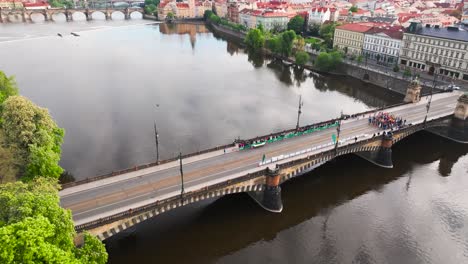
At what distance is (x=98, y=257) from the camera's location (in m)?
29.7

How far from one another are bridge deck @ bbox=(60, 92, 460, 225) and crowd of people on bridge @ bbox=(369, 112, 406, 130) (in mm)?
4208

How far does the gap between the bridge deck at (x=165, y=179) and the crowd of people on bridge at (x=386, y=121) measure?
13.8 ft

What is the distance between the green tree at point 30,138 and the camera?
4375cm

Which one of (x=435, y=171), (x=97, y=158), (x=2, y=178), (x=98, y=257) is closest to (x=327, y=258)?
(x=98, y=257)

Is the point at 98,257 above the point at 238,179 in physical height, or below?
above

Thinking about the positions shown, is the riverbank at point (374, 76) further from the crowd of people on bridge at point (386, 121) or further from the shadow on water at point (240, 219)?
the shadow on water at point (240, 219)

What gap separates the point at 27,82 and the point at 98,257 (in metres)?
91.9

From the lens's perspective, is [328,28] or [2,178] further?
[328,28]

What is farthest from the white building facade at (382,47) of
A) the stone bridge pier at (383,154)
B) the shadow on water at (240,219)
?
the stone bridge pier at (383,154)

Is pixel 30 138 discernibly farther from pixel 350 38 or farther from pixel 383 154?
pixel 350 38

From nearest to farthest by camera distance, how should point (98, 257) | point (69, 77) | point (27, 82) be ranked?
1. point (98, 257)
2. point (27, 82)
3. point (69, 77)

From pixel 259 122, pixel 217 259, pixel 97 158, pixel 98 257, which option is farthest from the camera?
pixel 259 122

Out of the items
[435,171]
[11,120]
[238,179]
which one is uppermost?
[11,120]

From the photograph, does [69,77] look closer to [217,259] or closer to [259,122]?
[259,122]
